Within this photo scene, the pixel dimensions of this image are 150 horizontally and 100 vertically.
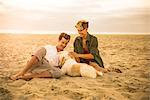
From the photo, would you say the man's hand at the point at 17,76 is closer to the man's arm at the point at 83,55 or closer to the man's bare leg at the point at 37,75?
the man's bare leg at the point at 37,75

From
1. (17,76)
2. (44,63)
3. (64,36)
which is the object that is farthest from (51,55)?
(17,76)

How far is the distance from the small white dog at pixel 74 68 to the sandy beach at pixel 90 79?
4 centimetres

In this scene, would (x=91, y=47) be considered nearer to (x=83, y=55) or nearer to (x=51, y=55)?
(x=83, y=55)

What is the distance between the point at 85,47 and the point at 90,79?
27cm

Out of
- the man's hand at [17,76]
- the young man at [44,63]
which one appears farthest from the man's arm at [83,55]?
the man's hand at [17,76]

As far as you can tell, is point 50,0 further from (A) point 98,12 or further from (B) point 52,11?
(A) point 98,12

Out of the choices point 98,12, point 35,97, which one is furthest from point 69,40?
point 35,97

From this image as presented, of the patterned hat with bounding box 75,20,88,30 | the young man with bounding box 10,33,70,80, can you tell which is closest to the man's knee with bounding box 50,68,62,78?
the young man with bounding box 10,33,70,80

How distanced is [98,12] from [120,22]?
0.21m

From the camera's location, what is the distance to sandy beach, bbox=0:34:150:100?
2438 millimetres

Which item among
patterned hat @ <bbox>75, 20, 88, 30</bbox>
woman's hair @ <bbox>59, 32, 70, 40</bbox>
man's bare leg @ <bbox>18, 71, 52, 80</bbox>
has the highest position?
patterned hat @ <bbox>75, 20, 88, 30</bbox>

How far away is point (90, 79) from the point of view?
2541 mm

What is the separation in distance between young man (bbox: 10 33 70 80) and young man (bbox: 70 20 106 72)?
0.11 metres

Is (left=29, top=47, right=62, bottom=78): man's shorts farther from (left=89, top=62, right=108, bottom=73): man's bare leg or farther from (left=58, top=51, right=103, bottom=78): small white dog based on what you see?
(left=89, top=62, right=108, bottom=73): man's bare leg
